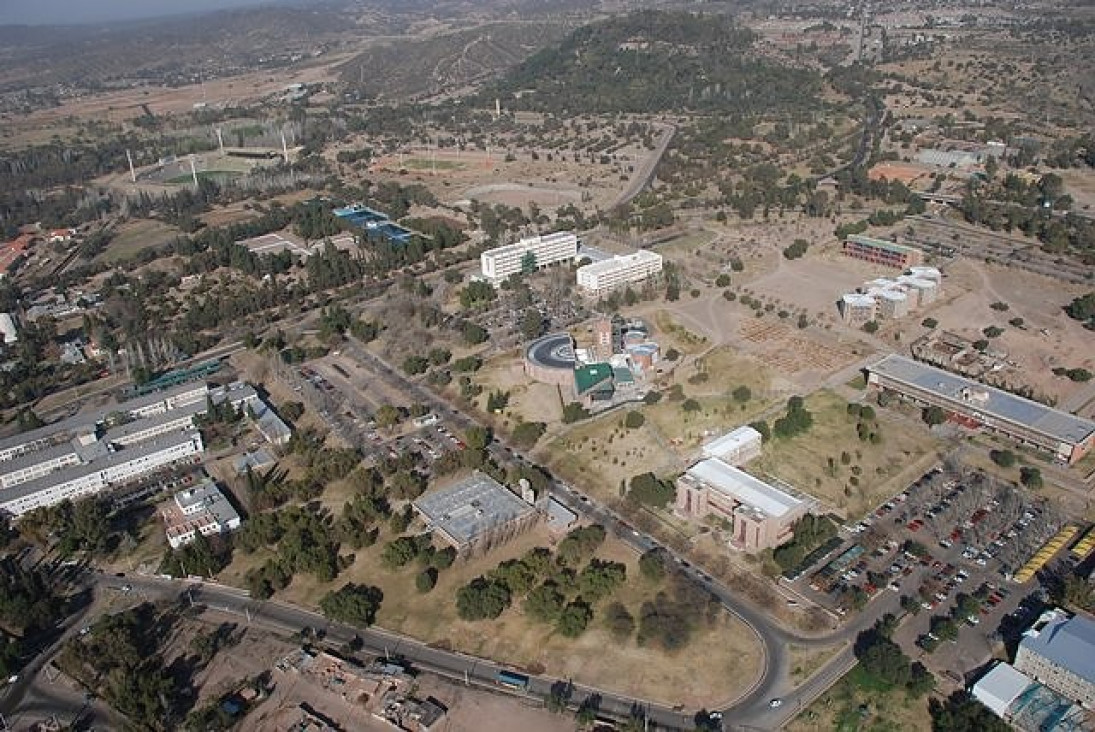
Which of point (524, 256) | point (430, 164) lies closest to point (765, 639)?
point (524, 256)

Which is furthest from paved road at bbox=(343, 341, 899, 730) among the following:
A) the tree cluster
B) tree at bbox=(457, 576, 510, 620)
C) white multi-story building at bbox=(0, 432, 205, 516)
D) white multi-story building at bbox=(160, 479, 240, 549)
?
white multi-story building at bbox=(0, 432, 205, 516)

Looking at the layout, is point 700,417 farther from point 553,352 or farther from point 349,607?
point 349,607

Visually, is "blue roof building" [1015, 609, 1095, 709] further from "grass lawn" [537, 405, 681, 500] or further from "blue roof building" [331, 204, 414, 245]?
"blue roof building" [331, 204, 414, 245]

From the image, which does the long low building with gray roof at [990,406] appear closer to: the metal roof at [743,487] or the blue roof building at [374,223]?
the metal roof at [743,487]

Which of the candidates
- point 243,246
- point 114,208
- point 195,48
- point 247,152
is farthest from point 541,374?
point 195,48

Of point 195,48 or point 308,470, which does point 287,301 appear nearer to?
point 308,470
